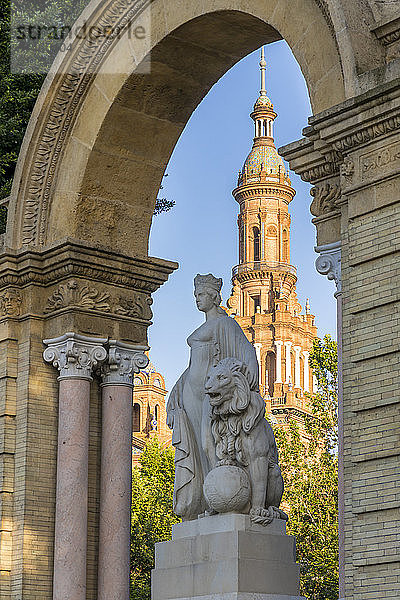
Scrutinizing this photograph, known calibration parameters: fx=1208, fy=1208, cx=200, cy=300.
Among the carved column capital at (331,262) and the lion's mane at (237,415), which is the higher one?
the carved column capital at (331,262)

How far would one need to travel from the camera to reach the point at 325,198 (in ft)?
43.3

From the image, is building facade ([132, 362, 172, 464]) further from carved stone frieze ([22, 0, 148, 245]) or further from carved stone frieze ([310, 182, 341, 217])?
carved stone frieze ([310, 182, 341, 217])

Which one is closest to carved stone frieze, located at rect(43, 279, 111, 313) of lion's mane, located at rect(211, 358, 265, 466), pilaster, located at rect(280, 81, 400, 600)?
lion's mane, located at rect(211, 358, 265, 466)

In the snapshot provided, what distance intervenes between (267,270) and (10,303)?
286 feet

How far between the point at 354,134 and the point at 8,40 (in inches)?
479

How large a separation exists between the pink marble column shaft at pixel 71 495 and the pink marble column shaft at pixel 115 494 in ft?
1.21

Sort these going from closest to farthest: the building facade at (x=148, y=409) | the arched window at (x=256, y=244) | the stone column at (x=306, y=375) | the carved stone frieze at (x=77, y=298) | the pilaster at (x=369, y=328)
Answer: the pilaster at (x=369, y=328) → the carved stone frieze at (x=77, y=298) → the building facade at (x=148, y=409) → the arched window at (x=256, y=244) → the stone column at (x=306, y=375)

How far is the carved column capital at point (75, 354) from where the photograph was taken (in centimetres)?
1706

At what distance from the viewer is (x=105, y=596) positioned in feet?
54.5

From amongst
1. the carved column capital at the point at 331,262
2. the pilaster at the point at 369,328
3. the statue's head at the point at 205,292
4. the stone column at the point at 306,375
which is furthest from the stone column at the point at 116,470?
the stone column at the point at 306,375

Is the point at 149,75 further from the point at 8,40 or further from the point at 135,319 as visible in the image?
the point at 8,40

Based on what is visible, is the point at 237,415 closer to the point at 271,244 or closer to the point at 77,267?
the point at 77,267

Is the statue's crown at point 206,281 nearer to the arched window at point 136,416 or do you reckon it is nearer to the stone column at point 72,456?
the stone column at point 72,456

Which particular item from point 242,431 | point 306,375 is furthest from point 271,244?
point 242,431
